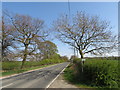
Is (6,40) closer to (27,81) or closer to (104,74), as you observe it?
(27,81)

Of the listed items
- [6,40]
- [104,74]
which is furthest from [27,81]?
[6,40]

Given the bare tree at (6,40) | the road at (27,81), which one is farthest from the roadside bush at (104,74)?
the bare tree at (6,40)

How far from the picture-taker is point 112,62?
28.1 feet

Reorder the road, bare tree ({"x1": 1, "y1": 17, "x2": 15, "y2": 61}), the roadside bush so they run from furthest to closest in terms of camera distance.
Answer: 1. bare tree ({"x1": 1, "y1": 17, "x2": 15, "y2": 61})
2. the road
3. the roadside bush

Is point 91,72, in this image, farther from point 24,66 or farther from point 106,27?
point 24,66

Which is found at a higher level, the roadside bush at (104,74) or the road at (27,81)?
the roadside bush at (104,74)

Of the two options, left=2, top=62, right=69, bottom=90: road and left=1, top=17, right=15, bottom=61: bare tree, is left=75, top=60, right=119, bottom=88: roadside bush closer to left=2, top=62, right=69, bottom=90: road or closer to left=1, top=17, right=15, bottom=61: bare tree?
left=2, top=62, right=69, bottom=90: road

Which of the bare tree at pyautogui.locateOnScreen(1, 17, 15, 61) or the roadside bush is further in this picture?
the bare tree at pyautogui.locateOnScreen(1, 17, 15, 61)

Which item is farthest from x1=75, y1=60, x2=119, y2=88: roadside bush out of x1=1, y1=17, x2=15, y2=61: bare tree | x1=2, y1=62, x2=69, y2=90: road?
x1=1, y1=17, x2=15, y2=61: bare tree

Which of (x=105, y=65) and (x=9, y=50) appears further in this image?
(x=9, y=50)

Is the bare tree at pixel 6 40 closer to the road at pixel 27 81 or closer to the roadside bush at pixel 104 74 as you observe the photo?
the road at pixel 27 81

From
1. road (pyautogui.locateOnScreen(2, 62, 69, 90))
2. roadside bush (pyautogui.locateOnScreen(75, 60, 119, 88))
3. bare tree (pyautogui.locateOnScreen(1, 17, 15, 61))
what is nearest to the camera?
roadside bush (pyautogui.locateOnScreen(75, 60, 119, 88))

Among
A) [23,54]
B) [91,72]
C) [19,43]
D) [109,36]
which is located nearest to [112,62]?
[91,72]

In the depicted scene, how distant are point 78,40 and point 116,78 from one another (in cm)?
904
